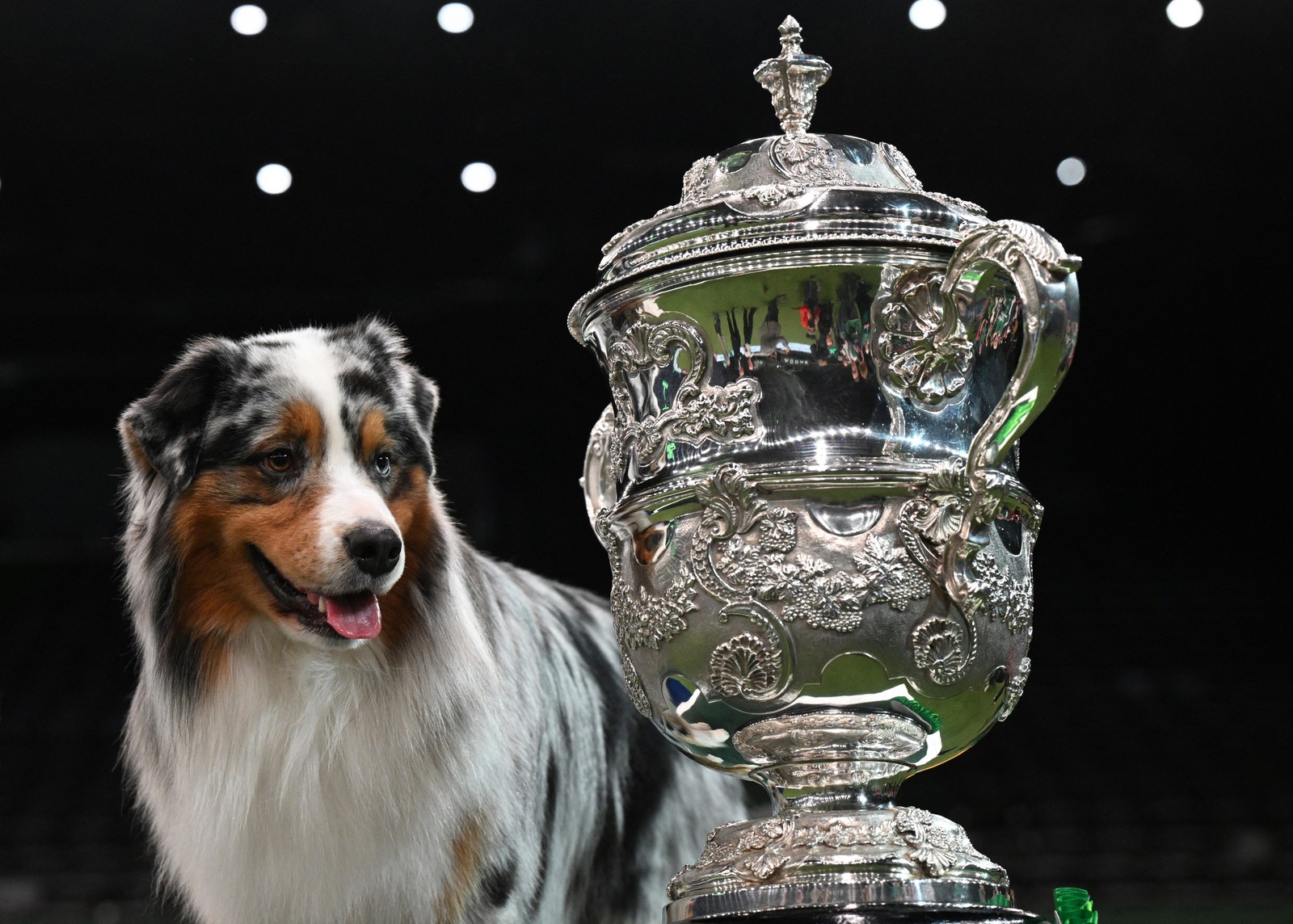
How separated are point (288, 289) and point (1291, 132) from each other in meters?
2.30

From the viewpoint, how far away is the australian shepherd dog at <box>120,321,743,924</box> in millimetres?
1836

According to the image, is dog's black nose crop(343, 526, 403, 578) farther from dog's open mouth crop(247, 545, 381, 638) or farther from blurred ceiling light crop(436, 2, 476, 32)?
blurred ceiling light crop(436, 2, 476, 32)

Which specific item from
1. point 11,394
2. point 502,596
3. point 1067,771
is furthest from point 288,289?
point 1067,771

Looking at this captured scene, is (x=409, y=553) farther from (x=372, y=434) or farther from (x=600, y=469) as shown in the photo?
(x=600, y=469)

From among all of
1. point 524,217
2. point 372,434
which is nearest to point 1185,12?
point 524,217

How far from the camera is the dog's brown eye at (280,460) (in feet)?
6.00

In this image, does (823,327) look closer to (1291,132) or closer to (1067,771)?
(1291,132)

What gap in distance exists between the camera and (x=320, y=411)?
187 cm

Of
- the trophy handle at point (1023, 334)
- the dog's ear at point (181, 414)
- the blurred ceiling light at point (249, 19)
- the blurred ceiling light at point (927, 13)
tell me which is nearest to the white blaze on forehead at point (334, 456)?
the dog's ear at point (181, 414)

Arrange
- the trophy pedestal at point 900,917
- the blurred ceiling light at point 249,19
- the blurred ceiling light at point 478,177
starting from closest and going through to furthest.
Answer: the trophy pedestal at point 900,917 → the blurred ceiling light at point 249,19 → the blurred ceiling light at point 478,177

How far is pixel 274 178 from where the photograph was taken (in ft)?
10.1

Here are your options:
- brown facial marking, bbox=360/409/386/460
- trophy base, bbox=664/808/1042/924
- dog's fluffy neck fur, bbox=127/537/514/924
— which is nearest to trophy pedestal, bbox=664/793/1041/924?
trophy base, bbox=664/808/1042/924

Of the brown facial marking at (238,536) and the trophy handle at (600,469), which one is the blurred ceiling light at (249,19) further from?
the trophy handle at (600,469)

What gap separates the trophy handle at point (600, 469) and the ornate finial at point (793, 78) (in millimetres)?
408
